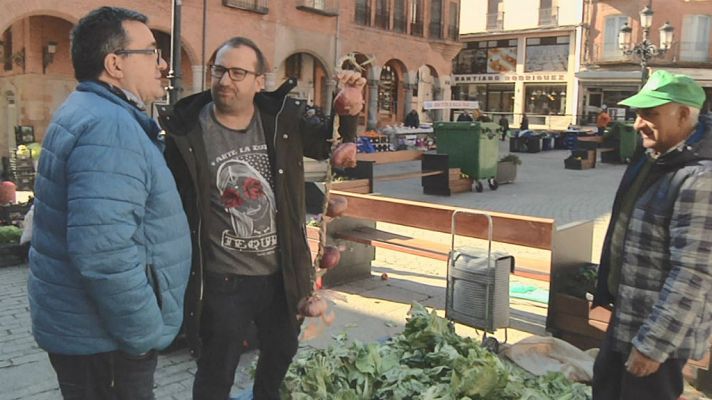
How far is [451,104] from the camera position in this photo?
88.5ft

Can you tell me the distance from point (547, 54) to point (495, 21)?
5.22 m

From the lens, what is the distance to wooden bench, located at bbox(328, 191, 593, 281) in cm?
473

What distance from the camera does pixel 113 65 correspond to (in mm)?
2096

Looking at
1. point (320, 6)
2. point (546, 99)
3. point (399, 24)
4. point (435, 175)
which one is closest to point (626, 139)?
point (435, 175)

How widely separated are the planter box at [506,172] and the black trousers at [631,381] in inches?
484

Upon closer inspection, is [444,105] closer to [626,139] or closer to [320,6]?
[320,6]

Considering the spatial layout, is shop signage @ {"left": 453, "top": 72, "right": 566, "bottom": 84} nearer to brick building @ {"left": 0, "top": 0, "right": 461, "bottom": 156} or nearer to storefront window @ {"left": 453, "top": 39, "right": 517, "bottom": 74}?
Result: storefront window @ {"left": 453, "top": 39, "right": 517, "bottom": 74}

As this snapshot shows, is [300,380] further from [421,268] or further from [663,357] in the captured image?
[421,268]

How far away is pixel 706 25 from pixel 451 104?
850 inches

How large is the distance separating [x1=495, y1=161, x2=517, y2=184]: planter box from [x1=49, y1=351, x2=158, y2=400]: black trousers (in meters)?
13.3

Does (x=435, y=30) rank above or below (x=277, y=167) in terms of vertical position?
above

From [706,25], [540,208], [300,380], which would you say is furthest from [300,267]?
[706,25]

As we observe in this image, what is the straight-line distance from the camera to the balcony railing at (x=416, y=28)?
31919mm

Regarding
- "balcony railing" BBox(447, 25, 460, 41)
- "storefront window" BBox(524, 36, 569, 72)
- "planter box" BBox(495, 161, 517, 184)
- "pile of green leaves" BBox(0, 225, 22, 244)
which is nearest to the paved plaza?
"pile of green leaves" BBox(0, 225, 22, 244)
